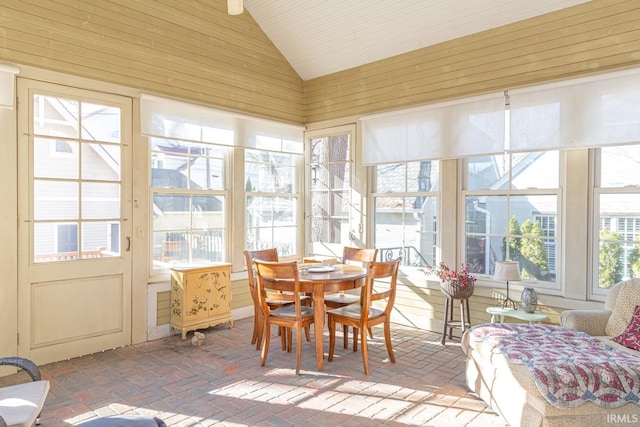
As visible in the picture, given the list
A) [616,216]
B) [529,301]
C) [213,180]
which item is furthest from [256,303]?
[616,216]

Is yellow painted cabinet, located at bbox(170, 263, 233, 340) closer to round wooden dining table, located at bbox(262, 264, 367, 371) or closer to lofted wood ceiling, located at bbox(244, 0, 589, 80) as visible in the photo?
round wooden dining table, located at bbox(262, 264, 367, 371)

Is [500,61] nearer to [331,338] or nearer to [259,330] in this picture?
[331,338]

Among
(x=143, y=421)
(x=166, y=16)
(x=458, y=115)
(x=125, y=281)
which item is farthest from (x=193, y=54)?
(x=143, y=421)

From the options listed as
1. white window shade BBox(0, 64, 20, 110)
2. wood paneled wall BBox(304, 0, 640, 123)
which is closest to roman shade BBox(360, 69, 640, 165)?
wood paneled wall BBox(304, 0, 640, 123)

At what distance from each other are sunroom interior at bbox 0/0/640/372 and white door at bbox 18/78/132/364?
0.07ft

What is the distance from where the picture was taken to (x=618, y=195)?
3.78 meters

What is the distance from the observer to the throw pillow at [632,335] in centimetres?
296

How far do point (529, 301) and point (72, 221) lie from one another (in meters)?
4.38

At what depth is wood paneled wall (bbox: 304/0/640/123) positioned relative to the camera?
370cm

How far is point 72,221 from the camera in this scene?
4.02 metres

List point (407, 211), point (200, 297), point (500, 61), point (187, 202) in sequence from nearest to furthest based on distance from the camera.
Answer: point (500, 61) < point (200, 297) < point (187, 202) < point (407, 211)

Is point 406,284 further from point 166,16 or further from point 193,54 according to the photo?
point 166,16

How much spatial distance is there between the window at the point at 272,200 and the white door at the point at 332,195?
0.24m

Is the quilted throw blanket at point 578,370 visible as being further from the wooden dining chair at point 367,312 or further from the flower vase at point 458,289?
the flower vase at point 458,289
